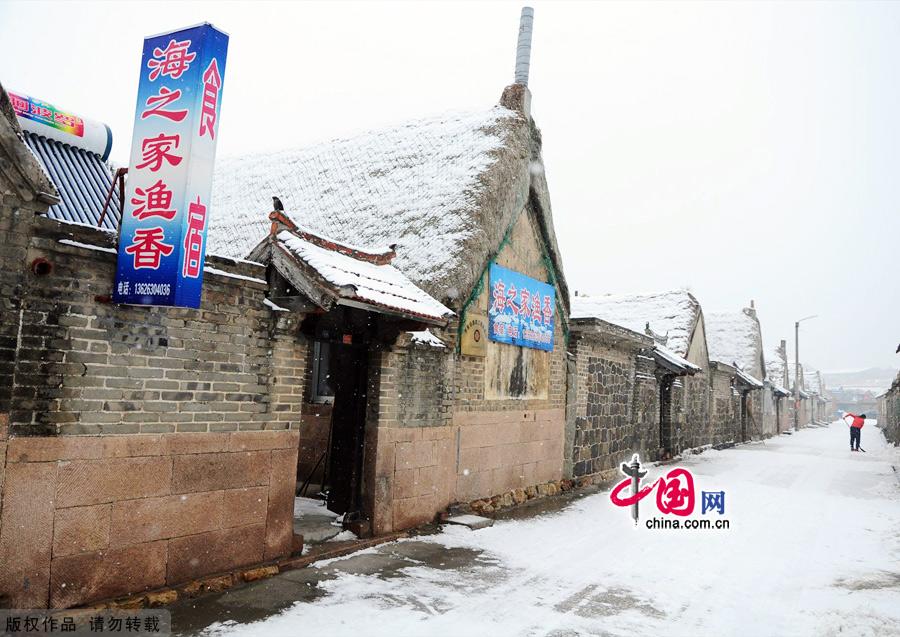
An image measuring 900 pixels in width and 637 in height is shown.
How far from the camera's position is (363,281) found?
24.7ft

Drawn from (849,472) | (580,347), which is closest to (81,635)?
(580,347)

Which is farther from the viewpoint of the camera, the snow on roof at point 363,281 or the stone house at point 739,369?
the stone house at point 739,369

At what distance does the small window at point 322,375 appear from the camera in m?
10.9

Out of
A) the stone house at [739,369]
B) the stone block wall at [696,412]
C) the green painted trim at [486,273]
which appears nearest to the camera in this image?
the green painted trim at [486,273]

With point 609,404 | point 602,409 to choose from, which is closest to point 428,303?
point 602,409

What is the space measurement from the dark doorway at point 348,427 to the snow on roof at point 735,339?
110ft

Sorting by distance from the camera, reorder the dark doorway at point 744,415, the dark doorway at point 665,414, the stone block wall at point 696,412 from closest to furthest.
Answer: the dark doorway at point 665,414, the stone block wall at point 696,412, the dark doorway at point 744,415

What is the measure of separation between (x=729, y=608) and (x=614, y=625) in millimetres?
1393

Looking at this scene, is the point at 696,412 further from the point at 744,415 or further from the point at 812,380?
the point at 812,380

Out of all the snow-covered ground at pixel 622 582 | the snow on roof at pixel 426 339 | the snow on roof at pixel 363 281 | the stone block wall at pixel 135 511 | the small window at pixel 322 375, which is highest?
the snow on roof at pixel 363 281

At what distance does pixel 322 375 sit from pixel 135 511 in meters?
5.67

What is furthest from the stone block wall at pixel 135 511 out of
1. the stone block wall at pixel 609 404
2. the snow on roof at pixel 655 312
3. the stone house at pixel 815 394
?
the stone house at pixel 815 394

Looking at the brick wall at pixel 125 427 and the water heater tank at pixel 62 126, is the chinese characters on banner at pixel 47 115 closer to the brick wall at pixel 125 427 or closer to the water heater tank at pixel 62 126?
the water heater tank at pixel 62 126

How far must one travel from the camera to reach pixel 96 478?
5.11 m
